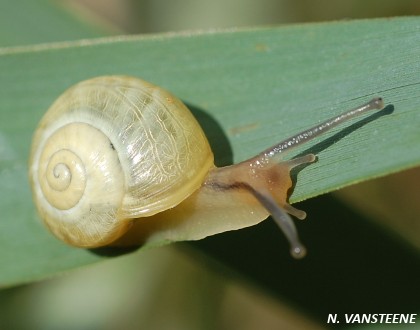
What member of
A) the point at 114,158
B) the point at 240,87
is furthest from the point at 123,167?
the point at 240,87

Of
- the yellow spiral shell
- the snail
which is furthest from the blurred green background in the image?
the yellow spiral shell

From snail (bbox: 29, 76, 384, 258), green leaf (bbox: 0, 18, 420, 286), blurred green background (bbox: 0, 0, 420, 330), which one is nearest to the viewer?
green leaf (bbox: 0, 18, 420, 286)

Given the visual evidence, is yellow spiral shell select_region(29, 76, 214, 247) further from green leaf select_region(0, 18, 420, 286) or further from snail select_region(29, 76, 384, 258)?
green leaf select_region(0, 18, 420, 286)

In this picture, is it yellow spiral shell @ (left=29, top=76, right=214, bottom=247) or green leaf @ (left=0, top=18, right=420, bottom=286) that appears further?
yellow spiral shell @ (left=29, top=76, right=214, bottom=247)

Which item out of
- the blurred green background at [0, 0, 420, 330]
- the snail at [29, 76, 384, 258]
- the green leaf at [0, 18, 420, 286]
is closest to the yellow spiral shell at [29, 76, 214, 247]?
the snail at [29, 76, 384, 258]

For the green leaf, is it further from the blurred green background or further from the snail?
the blurred green background

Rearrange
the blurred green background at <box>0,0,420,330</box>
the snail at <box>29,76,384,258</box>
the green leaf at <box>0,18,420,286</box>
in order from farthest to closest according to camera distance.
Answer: the blurred green background at <box>0,0,420,330</box> < the snail at <box>29,76,384,258</box> < the green leaf at <box>0,18,420,286</box>

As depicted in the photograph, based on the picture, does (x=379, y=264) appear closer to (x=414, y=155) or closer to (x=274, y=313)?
(x=414, y=155)
